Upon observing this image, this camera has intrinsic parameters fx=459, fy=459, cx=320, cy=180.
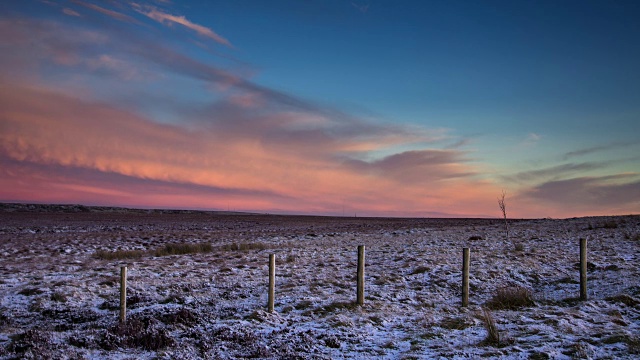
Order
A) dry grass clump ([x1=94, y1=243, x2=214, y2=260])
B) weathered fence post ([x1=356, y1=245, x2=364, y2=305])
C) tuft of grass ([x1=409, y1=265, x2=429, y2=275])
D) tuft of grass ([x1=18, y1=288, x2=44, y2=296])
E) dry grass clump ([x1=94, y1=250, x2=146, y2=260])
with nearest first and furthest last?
weathered fence post ([x1=356, y1=245, x2=364, y2=305]), tuft of grass ([x1=18, y1=288, x2=44, y2=296]), tuft of grass ([x1=409, y1=265, x2=429, y2=275]), dry grass clump ([x1=94, y1=250, x2=146, y2=260]), dry grass clump ([x1=94, y1=243, x2=214, y2=260])

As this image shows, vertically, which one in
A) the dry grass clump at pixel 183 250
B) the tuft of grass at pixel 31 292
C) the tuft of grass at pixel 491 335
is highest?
the tuft of grass at pixel 491 335

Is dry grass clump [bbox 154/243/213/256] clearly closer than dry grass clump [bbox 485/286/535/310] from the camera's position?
No

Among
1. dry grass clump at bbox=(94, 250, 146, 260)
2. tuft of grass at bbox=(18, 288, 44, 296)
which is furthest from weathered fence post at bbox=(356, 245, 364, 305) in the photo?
dry grass clump at bbox=(94, 250, 146, 260)

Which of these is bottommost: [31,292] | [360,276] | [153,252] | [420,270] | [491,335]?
[31,292]

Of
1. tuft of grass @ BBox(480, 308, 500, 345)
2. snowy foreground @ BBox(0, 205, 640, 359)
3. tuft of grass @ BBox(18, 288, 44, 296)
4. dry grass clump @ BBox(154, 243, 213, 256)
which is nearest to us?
tuft of grass @ BBox(480, 308, 500, 345)

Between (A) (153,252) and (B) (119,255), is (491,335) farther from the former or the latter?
(A) (153,252)

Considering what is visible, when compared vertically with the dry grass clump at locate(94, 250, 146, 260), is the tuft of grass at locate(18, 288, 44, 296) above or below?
below

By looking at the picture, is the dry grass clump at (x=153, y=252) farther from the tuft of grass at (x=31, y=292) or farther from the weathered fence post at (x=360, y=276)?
the weathered fence post at (x=360, y=276)

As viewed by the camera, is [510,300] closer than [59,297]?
Yes

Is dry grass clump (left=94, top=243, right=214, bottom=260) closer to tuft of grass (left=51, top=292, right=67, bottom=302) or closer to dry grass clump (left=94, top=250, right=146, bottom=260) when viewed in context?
Answer: dry grass clump (left=94, top=250, right=146, bottom=260)

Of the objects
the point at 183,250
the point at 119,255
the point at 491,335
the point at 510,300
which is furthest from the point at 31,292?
the point at 510,300

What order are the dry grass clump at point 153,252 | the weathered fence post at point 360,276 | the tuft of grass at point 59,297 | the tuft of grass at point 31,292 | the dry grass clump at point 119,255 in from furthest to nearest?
the dry grass clump at point 153,252 → the dry grass clump at point 119,255 → the tuft of grass at point 31,292 → the tuft of grass at point 59,297 → the weathered fence post at point 360,276

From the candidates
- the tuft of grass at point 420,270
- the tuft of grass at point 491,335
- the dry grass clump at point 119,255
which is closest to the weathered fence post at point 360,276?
the tuft of grass at point 491,335

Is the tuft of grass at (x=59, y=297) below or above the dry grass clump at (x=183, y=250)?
below
